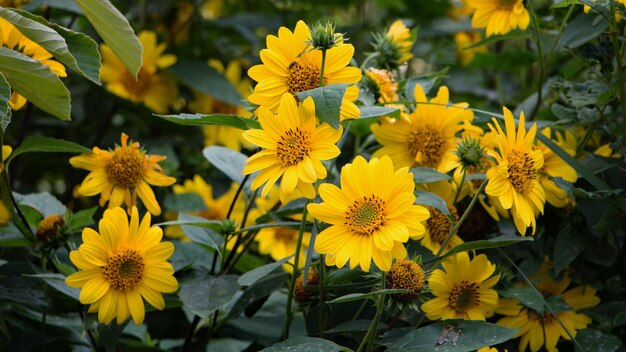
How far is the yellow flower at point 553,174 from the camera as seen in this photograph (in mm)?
Result: 1030

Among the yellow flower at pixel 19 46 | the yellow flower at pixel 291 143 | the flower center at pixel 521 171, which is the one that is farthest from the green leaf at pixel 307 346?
the yellow flower at pixel 19 46

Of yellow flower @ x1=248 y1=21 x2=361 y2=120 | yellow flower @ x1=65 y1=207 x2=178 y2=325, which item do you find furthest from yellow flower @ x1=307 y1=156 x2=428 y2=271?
yellow flower @ x1=65 y1=207 x2=178 y2=325

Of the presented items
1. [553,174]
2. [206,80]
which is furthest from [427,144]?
[206,80]

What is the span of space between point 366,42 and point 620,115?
935 mm

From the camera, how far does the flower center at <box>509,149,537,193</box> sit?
2.97 ft

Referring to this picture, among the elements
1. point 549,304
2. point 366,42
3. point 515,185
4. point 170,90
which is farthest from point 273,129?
point 366,42

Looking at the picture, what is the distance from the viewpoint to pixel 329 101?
0.82 meters

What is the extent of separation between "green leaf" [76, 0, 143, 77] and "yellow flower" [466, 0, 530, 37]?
1.60 ft

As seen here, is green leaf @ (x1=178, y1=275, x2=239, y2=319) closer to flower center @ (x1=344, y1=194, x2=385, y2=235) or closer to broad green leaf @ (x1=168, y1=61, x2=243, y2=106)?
flower center @ (x1=344, y1=194, x2=385, y2=235)

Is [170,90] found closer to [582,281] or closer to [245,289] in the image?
[245,289]

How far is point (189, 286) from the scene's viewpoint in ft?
3.24

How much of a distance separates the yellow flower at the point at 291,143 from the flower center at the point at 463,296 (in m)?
0.23

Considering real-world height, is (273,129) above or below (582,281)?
above

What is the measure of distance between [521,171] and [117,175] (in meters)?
0.49
